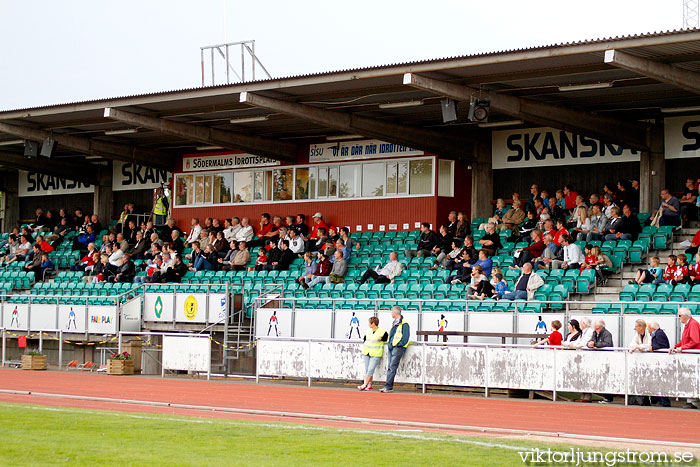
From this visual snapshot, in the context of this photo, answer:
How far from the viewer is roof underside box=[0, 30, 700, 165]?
1911cm

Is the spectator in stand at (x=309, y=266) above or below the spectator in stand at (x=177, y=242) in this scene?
below

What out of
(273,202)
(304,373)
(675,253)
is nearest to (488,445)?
(304,373)

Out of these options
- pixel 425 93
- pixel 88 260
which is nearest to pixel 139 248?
pixel 88 260

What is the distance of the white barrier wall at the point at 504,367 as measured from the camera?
599 inches

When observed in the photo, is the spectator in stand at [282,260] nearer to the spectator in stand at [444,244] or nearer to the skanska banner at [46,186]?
A: the spectator in stand at [444,244]

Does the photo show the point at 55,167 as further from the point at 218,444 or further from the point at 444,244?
the point at 218,444

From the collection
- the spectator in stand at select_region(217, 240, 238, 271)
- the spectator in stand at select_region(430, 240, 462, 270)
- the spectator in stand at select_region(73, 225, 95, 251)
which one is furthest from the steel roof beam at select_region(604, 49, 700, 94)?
the spectator in stand at select_region(73, 225, 95, 251)

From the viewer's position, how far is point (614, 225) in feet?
70.4

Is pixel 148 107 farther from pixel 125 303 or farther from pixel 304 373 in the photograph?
pixel 304 373

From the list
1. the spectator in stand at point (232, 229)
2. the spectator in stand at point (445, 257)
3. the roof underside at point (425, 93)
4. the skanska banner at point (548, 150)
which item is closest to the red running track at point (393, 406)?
the spectator in stand at point (445, 257)

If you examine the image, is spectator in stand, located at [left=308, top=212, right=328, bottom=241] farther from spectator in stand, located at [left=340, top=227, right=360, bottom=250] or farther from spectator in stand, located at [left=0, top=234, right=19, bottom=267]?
spectator in stand, located at [left=0, top=234, right=19, bottom=267]

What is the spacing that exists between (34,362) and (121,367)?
3.34m

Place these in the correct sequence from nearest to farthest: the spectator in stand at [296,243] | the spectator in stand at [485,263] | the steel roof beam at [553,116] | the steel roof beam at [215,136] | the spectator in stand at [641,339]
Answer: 1. the spectator in stand at [641,339]
2. the spectator in stand at [485,263]
3. the steel roof beam at [553,116]
4. the spectator in stand at [296,243]
5. the steel roof beam at [215,136]

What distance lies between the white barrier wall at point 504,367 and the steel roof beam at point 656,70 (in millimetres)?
5592
